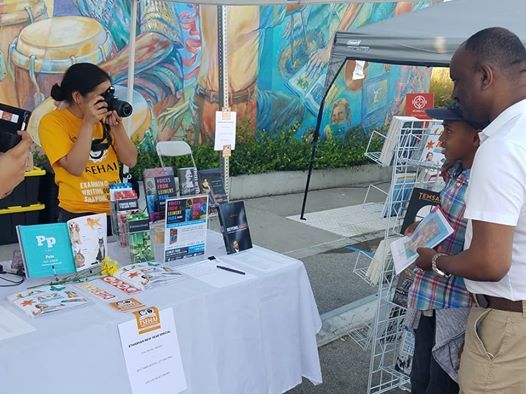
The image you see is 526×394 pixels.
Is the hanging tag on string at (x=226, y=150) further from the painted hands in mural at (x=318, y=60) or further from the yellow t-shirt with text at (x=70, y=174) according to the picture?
the painted hands in mural at (x=318, y=60)

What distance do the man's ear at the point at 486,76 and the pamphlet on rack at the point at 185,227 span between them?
1.28 m

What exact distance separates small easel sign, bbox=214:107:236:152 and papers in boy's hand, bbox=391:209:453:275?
1.84 metres

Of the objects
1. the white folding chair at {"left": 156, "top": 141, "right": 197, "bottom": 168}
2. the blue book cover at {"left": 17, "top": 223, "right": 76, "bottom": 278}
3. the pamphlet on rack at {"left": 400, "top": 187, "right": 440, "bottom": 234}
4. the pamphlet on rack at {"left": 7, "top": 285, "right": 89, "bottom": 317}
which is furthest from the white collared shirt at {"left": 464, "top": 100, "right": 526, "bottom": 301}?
the white folding chair at {"left": 156, "top": 141, "right": 197, "bottom": 168}

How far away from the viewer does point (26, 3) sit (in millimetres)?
5746

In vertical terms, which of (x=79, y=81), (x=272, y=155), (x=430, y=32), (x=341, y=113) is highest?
(x=430, y=32)

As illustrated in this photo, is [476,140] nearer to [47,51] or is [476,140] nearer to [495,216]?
[495,216]

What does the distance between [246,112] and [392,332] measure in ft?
19.2

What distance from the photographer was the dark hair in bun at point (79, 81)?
254cm

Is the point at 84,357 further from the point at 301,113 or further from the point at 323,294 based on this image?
the point at 301,113

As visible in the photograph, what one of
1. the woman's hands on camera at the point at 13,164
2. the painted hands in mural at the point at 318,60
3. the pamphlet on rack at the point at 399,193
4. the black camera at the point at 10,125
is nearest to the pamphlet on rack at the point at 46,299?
the woman's hands on camera at the point at 13,164

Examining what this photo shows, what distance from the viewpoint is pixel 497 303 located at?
5.12ft

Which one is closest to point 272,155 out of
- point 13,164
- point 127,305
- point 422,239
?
point 422,239

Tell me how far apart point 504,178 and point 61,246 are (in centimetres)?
160

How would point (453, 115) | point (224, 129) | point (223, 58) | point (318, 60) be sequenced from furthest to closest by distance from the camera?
point (318, 60) → point (224, 129) → point (223, 58) → point (453, 115)
